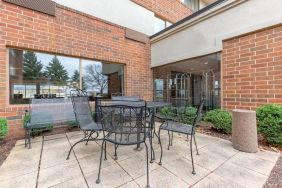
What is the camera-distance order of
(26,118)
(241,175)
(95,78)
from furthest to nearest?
(95,78), (26,118), (241,175)

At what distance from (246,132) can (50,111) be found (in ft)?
14.2

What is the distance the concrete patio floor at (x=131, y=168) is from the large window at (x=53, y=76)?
1.52 meters

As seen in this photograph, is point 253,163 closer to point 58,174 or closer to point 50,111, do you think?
point 58,174

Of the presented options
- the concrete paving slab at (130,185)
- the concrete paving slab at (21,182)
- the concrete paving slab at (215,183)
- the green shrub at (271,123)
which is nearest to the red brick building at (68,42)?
the concrete paving slab at (21,182)

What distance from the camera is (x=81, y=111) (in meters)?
3.14

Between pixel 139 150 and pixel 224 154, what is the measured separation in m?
1.54

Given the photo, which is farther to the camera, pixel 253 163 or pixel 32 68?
pixel 32 68

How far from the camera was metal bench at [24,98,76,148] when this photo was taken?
11.1 ft

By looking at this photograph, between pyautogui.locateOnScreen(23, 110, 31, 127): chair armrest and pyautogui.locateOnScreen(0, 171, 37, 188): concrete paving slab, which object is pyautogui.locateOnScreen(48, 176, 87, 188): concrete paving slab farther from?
pyautogui.locateOnScreen(23, 110, 31, 127): chair armrest

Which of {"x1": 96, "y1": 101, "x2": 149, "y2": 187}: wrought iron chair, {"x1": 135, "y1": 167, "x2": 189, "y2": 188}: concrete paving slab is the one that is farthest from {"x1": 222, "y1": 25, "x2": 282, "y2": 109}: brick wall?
{"x1": 96, "y1": 101, "x2": 149, "y2": 187}: wrought iron chair

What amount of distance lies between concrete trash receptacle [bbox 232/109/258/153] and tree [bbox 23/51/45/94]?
482 cm

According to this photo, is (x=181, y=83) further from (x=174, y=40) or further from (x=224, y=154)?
(x=224, y=154)

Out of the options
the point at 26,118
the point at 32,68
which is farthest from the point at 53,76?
the point at 26,118

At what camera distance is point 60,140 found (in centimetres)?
362
